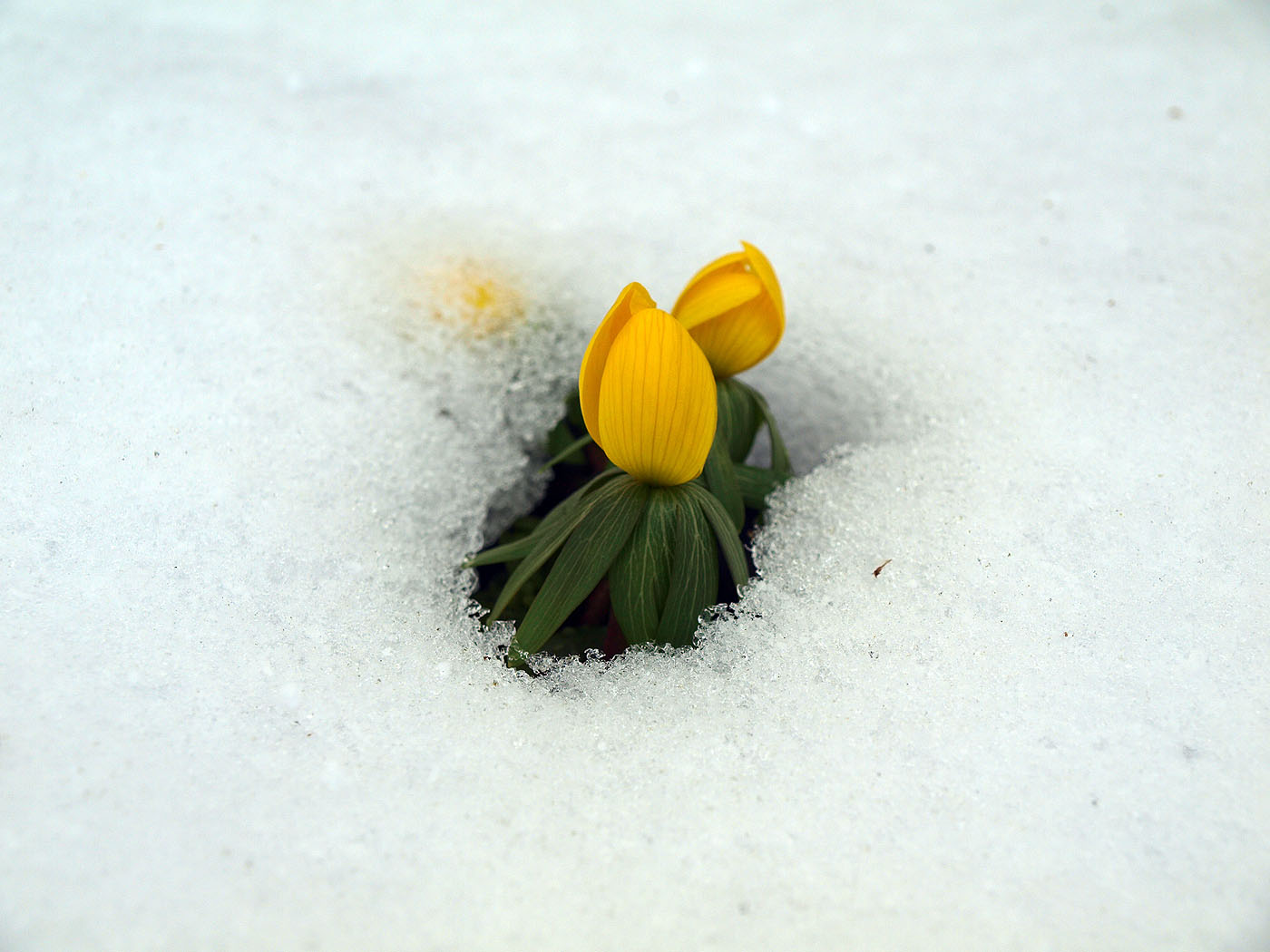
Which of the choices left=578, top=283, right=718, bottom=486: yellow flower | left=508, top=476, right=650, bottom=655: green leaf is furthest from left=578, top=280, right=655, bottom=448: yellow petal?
left=508, top=476, right=650, bottom=655: green leaf

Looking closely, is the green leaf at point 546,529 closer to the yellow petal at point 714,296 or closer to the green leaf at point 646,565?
the green leaf at point 646,565

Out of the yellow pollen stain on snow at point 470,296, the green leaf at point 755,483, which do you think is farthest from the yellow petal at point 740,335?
the yellow pollen stain on snow at point 470,296

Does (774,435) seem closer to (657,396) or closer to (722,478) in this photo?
(722,478)

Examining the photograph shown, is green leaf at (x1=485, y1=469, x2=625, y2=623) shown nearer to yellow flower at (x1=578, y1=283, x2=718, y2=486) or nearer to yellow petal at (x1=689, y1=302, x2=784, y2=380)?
yellow flower at (x1=578, y1=283, x2=718, y2=486)

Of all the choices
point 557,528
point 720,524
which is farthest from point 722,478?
point 557,528

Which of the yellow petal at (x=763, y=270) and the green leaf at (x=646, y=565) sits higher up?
the yellow petal at (x=763, y=270)

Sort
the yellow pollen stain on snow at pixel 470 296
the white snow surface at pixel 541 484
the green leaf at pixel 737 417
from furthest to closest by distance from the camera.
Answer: the yellow pollen stain on snow at pixel 470 296 < the green leaf at pixel 737 417 < the white snow surface at pixel 541 484

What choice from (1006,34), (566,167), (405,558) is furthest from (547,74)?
(405,558)
